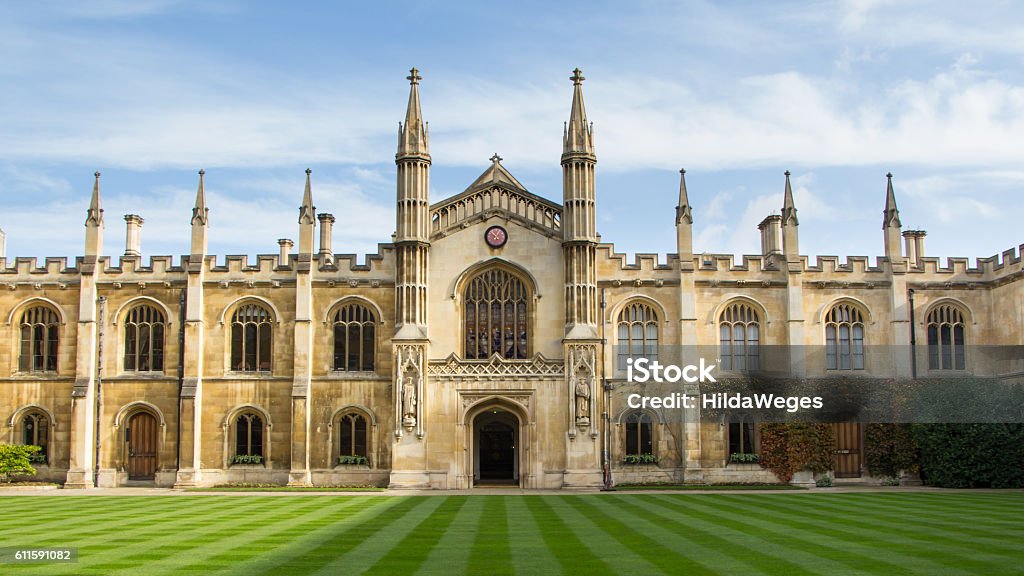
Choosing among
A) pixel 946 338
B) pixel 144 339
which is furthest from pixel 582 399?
pixel 144 339

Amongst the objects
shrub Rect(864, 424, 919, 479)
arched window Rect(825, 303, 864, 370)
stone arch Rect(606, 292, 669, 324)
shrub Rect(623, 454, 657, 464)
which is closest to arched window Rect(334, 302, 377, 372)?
stone arch Rect(606, 292, 669, 324)

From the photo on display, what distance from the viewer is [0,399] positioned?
43.1m

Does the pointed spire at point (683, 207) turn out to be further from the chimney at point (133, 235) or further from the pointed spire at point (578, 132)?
the chimney at point (133, 235)

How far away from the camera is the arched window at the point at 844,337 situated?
144 feet

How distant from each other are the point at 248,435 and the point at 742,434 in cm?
2089

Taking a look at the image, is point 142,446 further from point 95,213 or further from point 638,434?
point 638,434

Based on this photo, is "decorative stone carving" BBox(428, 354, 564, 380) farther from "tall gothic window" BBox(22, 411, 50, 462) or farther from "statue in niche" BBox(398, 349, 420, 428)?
"tall gothic window" BBox(22, 411, 50, 462)

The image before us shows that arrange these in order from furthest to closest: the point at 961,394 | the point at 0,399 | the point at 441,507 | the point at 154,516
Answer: the point at 0,399
the point at 961,394
the point at 441,507
the point at 154,516

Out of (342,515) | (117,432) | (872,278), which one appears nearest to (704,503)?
(342,515)

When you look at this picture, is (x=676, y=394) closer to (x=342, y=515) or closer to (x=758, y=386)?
(x=758, y=386)

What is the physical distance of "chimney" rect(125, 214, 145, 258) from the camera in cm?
4481

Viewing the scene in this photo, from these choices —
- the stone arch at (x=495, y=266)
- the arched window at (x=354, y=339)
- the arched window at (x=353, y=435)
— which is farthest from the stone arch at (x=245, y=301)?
the stone arch at (x=495, y=266)

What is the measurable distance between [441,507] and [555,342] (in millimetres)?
13837

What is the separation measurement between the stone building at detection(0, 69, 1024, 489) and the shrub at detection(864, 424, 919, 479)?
92 centimetres
